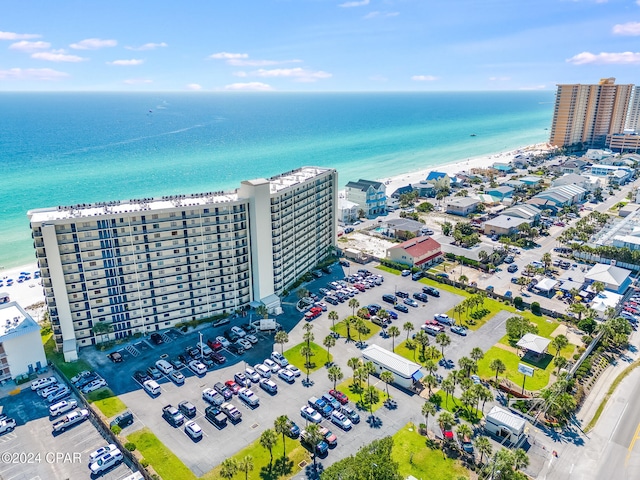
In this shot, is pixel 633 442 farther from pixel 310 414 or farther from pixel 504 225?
pixel 504 225

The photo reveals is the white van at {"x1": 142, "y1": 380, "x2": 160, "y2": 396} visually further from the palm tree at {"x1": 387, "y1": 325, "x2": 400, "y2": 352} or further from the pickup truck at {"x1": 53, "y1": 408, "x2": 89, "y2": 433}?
the palm tree at {"x1": 387, "y1": 325, "x2": 400, "y2": 352}

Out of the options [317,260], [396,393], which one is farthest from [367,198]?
[396,393]

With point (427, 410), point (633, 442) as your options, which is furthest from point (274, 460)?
point (633, 442)

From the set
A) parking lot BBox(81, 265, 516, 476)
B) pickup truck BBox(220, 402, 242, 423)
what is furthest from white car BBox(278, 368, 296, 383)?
pickup truck BBox(220, 402, 242, 423)

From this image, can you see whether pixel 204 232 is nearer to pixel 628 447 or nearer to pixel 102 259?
pixel 102 259

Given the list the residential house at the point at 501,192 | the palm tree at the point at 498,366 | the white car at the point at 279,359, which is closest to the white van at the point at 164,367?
the white car at the point at 279,359

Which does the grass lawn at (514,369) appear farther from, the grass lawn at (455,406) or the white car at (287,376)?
the white car at (287,376)

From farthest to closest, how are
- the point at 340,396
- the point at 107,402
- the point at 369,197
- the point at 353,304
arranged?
the point at 369,197 < the point at 353,304 < the point at 340,396 < the point at 107,402
